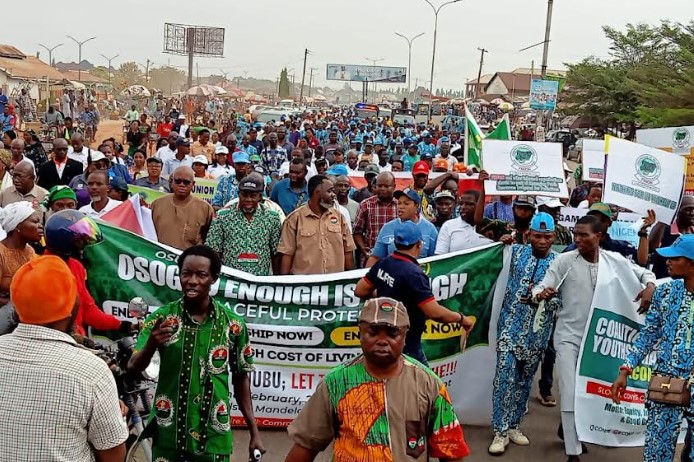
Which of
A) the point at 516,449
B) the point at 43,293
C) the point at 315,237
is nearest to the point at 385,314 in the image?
the point at 43,293

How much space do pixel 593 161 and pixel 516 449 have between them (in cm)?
592

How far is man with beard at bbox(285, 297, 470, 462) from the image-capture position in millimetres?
2740

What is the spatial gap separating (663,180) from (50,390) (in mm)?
4719

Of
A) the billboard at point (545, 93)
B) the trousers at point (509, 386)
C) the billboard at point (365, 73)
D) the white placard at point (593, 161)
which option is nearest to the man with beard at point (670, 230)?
the trousers at point (509, 386)

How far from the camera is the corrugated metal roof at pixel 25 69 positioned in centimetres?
4328

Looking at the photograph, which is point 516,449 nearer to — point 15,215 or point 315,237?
point 315,237

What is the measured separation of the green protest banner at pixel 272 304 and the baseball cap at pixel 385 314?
2.75 meters

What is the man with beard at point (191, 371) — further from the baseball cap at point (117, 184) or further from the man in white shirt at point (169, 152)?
the man in white shirt at point (169, 152)

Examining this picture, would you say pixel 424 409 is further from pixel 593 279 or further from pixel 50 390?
pixel 593 279

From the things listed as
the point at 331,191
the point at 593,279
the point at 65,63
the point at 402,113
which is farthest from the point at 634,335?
the point at 65,63

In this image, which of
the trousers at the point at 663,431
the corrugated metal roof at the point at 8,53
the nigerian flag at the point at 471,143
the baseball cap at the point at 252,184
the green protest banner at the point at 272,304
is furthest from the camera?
the corrugated metal roof at the point at 8,53

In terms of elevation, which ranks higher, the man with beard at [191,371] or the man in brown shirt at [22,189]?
the man in brown shirt at [22,189]

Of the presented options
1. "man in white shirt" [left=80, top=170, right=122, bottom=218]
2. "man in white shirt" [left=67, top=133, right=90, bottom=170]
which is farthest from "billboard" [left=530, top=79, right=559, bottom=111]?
"man in white shirt" [left=80, top=170, right=122, bottom=218]

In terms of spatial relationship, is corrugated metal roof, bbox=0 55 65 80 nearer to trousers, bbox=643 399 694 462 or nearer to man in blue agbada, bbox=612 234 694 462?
man in blue agbada, bbox=612 234 694 462
